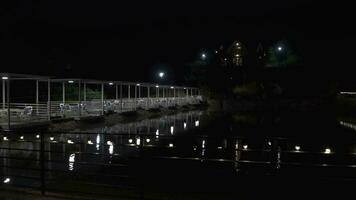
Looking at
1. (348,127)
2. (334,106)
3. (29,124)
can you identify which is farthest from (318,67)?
(29,124)

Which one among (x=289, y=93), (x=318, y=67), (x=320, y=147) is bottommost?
(x=320, y=147)

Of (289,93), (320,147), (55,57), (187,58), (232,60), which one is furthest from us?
(187,58)

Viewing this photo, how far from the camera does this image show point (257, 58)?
217 ft

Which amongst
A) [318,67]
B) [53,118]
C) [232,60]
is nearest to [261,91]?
[318,67]

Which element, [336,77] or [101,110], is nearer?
[101,110]

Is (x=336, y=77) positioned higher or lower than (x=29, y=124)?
higher

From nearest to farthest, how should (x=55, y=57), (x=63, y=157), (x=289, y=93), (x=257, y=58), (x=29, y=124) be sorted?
(x=63, y=157)
(x=29, y=124)
(x=55, y=57)
(x=289, y=93)
(x=257, y=58)

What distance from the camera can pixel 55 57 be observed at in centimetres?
5025

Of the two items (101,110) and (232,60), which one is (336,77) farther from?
(101,110)

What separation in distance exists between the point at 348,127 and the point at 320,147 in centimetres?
1400

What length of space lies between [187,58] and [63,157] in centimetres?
7493

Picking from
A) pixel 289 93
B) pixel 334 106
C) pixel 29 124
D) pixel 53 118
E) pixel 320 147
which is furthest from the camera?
pixel 289 93

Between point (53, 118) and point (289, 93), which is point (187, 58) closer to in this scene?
point (289, 93)

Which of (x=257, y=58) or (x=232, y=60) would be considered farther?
(x=232, y=60)
